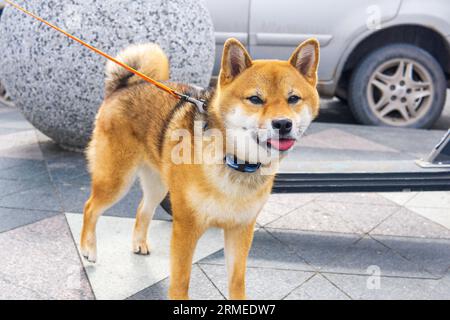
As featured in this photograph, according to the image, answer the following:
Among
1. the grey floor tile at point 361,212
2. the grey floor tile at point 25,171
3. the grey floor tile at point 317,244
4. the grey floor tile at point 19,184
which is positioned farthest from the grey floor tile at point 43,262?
the grey floor tile at point 361,212

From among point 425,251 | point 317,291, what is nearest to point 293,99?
point 317,291

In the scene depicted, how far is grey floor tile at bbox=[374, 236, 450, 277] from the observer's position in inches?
128

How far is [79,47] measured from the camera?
444cm

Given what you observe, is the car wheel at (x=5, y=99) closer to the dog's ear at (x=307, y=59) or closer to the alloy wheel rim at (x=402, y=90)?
the alloy wheel rim at (x=402, y=90)

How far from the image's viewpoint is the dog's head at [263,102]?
7.53 feet

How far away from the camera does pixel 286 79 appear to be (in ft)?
7.83

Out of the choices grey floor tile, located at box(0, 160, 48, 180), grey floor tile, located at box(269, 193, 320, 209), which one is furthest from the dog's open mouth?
grey floor tile, located at box(0, 160, 48, 180)

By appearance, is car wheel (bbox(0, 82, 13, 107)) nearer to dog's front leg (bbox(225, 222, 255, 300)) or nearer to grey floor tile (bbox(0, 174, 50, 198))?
grey floor tile (bbox(0, 174, 50, 198))

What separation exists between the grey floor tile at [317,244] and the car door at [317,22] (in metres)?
3.20

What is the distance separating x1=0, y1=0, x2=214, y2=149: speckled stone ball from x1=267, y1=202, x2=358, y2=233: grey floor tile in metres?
1.79

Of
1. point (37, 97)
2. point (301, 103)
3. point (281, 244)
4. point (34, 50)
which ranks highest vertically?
point (301, 103)

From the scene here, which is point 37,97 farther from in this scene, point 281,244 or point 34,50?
point 281,244
